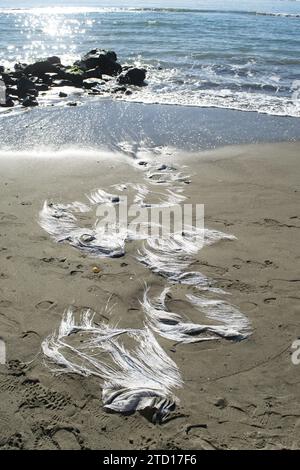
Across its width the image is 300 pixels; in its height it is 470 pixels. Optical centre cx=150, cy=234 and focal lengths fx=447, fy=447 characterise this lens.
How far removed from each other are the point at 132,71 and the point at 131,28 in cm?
1471

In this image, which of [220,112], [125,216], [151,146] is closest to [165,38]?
[220,112]

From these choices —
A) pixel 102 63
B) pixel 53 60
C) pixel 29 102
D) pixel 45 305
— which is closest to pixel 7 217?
pixel 45 305

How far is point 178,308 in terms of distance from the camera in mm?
4199

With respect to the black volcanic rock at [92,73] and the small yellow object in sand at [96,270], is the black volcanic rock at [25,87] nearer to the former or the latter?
the black volcanic rock at [92,73]

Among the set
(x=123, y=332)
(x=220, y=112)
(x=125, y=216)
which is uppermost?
(x=220, y=112)

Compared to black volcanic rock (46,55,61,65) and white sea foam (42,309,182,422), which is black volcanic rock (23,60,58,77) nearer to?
black volcanic rock (46,55,61,65)

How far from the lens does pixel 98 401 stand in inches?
128

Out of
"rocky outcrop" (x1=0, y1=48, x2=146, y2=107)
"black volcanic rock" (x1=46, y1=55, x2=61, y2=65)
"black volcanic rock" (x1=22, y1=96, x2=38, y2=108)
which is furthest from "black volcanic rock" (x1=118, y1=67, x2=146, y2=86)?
"black volcanic rock" (x1=22, y1=96, x2=38, y2=108)

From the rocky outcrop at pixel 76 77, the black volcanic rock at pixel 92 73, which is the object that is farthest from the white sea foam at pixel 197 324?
A: the black volcanic rock at pixel 92 73

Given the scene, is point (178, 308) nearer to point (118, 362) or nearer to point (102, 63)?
point (118, 362)

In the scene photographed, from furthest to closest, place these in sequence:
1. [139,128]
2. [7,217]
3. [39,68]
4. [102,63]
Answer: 1. [102,63]
2. [39,68]
3. [139,128]
4. [7,217]

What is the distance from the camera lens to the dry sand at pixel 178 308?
9.95ft

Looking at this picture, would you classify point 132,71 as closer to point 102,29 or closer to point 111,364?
point 111,364

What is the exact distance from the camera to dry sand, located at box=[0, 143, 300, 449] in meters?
3.03
